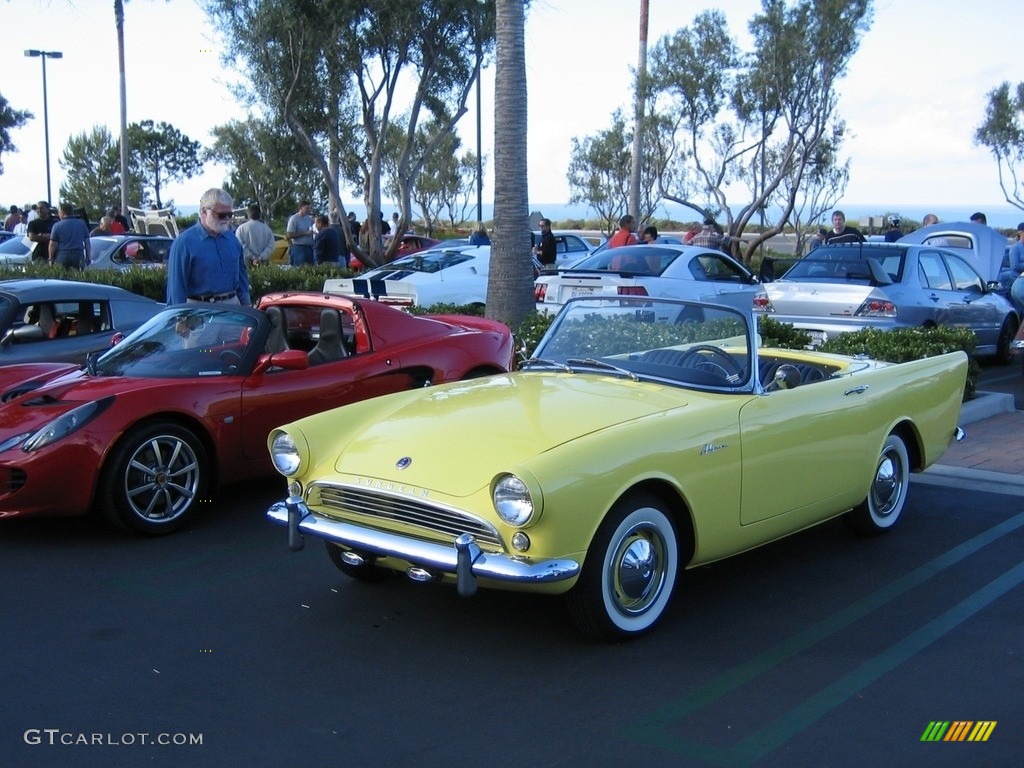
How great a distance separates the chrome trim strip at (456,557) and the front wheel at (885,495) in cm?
252

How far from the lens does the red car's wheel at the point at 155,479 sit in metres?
6.04

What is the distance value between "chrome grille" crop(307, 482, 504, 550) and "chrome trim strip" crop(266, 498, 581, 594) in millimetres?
59

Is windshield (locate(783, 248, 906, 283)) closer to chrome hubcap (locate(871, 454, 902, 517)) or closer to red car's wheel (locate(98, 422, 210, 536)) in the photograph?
chrome hubcap (locate(871, 454, 902, 517))

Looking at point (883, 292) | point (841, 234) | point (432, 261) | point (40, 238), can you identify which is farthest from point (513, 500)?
point (40, 238)

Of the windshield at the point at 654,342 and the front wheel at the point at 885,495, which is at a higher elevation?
the windshield at the point at 654,342

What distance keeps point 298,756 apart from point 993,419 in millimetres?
7867

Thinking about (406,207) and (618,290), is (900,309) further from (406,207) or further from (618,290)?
(406,207)

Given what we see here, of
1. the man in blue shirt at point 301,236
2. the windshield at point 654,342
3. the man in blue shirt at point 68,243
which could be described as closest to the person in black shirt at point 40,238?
the man in blue shirt at point 68,243

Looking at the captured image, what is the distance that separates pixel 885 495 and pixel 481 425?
8.94 ft

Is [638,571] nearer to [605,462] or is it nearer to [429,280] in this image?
[605,462]

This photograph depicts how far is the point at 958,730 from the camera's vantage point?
12.7 feet

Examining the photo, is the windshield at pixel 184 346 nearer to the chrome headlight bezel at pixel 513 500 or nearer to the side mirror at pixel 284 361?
the side mirror at pixel 284 361

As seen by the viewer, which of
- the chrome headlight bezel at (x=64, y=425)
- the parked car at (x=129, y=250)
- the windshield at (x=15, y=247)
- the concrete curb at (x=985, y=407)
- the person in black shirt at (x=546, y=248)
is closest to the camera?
the chrome headlight bezel at (x=64, y=425)

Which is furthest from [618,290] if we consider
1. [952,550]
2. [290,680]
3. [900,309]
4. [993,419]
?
[290,680]
